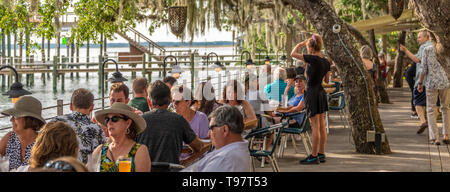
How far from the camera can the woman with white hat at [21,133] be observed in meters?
4.75

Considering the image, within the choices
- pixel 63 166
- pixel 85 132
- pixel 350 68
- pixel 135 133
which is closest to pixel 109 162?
pixel 135 133

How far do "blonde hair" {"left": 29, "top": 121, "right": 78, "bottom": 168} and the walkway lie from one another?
14.1ft

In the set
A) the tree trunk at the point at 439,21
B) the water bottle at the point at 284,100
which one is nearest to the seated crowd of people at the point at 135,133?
the tree trunk at the point at 439,21

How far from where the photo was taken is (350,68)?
28.7 ft

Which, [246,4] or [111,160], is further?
[246,4]

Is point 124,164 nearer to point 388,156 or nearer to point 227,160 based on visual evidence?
point 227,160

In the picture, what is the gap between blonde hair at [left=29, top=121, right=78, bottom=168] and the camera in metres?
3.54

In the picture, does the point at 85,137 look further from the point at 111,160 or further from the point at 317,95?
the point at 317,95

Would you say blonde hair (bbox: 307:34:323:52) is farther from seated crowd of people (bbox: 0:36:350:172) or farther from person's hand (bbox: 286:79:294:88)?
person's hand (bbox: 286:79:294:88)

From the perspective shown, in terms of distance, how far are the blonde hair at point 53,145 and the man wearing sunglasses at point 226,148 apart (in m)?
0.67

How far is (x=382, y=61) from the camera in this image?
1905 cm

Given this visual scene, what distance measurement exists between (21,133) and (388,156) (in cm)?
536
